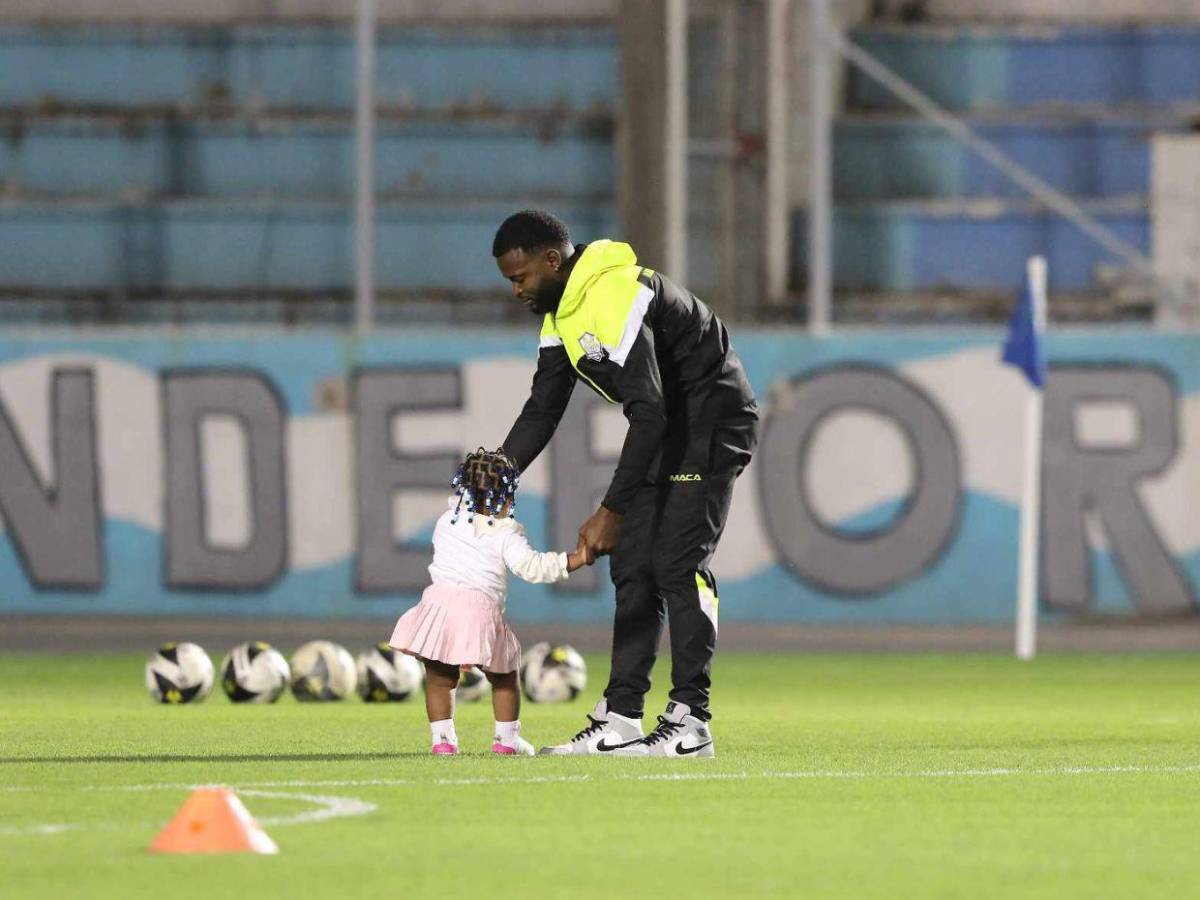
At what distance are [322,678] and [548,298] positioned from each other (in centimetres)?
474

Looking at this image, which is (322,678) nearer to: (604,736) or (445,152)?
(604,736)

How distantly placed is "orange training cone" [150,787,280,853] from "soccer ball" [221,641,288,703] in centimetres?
711

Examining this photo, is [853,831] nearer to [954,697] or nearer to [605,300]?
[605,300]

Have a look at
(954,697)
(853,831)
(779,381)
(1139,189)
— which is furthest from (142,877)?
(1139,189)

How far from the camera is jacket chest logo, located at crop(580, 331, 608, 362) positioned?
1092cm

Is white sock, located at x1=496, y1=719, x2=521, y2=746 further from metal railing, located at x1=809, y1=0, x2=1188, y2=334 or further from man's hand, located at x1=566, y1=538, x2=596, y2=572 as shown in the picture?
metal railing, located at x1=809, y1=0, x2=1188, y2=334

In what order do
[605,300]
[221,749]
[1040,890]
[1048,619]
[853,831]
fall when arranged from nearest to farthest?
[1040,890]
[853,831]
[605,300]
[221,749]
[1048,619]

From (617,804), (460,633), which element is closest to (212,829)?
(617,804)

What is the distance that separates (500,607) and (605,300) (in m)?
1.44

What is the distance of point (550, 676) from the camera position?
15.3m

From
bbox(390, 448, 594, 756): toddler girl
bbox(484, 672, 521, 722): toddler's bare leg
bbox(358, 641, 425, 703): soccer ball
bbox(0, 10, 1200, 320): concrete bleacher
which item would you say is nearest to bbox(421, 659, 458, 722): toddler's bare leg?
bbox(390, 448, 594, 756): toddler girl

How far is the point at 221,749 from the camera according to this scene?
11617 millimetres

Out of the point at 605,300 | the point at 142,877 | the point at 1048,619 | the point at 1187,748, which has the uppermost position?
the point at 605,300

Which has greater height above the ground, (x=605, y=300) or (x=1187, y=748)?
(x=605, y=300)
